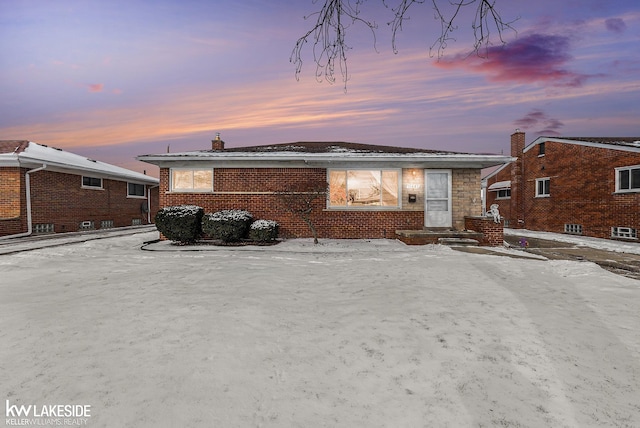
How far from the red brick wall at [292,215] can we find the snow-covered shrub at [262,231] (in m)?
1.11

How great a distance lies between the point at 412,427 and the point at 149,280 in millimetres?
5518

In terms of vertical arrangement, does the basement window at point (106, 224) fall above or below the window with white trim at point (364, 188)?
below

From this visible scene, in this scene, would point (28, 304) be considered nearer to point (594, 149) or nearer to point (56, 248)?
point (56, 248)

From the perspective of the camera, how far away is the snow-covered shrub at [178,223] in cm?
1094

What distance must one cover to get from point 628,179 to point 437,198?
8984mm

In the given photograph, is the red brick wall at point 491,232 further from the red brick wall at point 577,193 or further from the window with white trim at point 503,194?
the window with white trim at point 503,194

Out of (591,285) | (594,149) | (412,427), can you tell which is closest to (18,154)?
(412,427)

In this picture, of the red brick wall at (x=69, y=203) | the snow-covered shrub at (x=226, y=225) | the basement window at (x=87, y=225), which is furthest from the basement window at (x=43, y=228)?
the snow-covered shrub at (x=226, y=225)

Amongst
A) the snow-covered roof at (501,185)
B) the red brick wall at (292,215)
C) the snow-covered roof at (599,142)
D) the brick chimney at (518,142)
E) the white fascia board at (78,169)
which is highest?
the brick chimney at (518,142)

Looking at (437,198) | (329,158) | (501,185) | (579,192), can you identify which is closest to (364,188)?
(329,158)

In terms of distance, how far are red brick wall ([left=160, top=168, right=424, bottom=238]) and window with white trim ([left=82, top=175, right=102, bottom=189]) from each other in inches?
376

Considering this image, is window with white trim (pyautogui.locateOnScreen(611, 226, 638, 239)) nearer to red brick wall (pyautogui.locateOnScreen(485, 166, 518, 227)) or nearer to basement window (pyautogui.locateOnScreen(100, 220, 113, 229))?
red brick wall (pyautogui.locateOnScreen(485, 166, 518, 227))

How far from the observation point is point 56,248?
10.3 m

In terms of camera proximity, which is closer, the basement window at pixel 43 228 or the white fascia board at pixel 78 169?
the white fascia board at pixel 78 169
